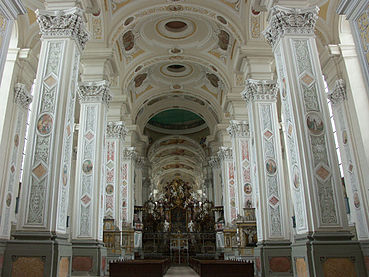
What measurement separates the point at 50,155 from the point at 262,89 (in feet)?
24.8

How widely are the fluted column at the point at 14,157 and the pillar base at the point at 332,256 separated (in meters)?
8.95

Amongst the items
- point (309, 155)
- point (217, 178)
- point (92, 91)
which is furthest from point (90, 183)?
point (217, 178)

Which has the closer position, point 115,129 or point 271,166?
point 271,166

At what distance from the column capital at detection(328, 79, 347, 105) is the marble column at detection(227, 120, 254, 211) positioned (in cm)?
492

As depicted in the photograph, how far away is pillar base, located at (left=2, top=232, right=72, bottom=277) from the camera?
21.4 ft

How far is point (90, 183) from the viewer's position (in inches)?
430

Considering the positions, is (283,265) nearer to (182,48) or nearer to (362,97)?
(362,97)

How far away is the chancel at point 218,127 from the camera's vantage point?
6910mm

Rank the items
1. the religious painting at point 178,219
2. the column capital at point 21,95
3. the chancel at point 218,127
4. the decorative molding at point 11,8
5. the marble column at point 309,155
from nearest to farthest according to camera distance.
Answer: the decorative molding at point 11,8 → the marble column at point 309,155 → the chancel at point 218,127 → the column capital at point 21,95 → the religious painting at point 178,219

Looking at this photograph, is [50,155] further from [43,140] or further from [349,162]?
[349,162]

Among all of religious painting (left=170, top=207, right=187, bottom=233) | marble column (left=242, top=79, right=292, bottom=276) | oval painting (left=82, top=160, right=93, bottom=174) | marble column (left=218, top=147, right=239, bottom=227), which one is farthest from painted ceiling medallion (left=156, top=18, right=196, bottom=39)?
religious painting (left=170, top=207, right=187, bottom=233)

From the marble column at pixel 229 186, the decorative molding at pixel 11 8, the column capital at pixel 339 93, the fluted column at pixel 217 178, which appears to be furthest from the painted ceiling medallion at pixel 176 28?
the decorative molding at pixel 11 8

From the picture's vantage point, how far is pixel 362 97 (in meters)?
11.0

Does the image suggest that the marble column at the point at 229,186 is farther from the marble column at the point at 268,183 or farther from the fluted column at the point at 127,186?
the marble column at the point at 268,183
